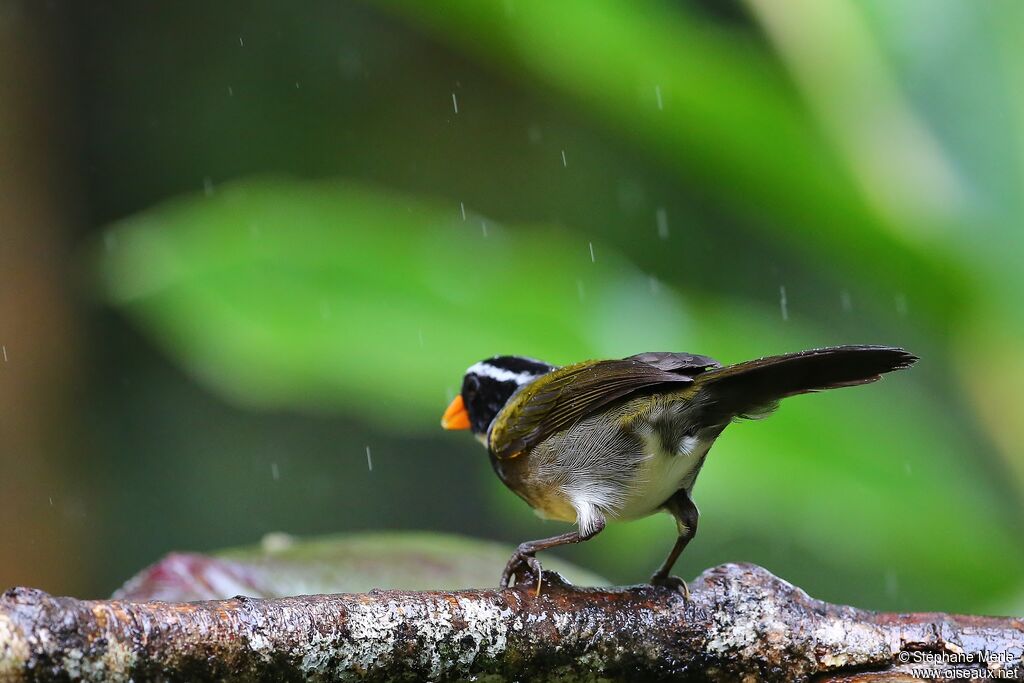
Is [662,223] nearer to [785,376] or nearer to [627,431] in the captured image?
[627,431]

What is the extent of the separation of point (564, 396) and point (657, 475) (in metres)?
0.29

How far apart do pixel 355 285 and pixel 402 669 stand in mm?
2412

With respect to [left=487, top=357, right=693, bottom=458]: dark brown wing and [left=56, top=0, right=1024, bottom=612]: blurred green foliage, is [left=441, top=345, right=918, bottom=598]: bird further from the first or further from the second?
[left=56, top=0, right=1024, bottom=612]: blurred green foliage

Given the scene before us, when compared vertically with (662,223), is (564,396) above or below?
below

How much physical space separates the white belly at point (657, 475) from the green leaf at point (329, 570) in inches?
7.8

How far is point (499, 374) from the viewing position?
3.17 meters

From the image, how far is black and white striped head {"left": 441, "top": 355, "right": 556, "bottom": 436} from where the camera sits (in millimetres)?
3107

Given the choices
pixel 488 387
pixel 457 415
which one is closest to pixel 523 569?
pixel 488 387

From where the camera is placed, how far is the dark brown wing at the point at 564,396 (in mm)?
2422

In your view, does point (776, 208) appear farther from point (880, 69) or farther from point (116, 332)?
point (116, 332)

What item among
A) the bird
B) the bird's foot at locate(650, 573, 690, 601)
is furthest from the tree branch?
the bird

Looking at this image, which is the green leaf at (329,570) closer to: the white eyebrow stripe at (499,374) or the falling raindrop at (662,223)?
the white eyebrow stripe at (499,374)

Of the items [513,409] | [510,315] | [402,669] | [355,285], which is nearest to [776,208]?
[510,315]

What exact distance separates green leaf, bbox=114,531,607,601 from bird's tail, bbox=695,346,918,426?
1.47ft
